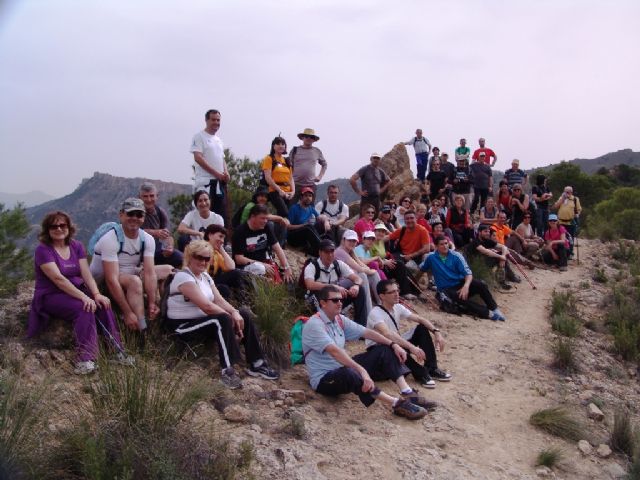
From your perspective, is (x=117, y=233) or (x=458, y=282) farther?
(x=458, y=282)

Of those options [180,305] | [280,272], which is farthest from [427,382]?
[180,305]

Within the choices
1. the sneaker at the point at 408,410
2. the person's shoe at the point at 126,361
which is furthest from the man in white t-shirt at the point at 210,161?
the sneaker at the point at 408,410

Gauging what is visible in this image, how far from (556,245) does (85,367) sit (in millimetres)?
11514

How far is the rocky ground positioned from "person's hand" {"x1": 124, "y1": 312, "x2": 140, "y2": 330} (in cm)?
55

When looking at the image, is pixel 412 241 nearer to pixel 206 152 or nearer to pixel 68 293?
pixel 206 152

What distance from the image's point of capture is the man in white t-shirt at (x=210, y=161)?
24.6 feet

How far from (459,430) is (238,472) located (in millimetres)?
2522

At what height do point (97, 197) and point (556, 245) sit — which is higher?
→ point (97, 197)

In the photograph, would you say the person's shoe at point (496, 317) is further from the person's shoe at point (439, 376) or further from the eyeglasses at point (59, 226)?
the eyeglasses at point (59, 226)

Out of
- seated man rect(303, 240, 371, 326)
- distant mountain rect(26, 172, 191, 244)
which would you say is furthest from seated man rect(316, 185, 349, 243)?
distant mountain rect(26, 172, 191, 244)

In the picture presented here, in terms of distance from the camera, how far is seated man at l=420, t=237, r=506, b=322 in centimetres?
888

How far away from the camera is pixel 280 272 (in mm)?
7180

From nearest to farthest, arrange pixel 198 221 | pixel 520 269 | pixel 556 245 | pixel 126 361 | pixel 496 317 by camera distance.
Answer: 1. pixel 126 361
2. pixel 198 221
3. pixel 496 317
4. pixel 520 269
5. pixel 556 245

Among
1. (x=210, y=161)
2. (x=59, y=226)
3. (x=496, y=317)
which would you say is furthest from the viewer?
(x=496, y=317)
